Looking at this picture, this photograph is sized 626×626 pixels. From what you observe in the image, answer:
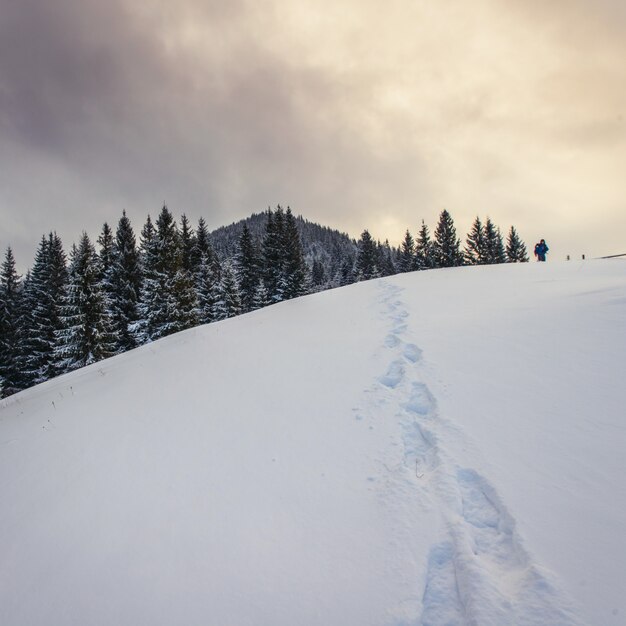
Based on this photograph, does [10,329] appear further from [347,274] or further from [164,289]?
[347,274]

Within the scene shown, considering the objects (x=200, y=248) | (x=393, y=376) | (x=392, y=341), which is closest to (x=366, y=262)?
(x=200, y=248)

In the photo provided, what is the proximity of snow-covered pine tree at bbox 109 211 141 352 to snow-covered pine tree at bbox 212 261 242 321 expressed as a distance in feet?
21.6

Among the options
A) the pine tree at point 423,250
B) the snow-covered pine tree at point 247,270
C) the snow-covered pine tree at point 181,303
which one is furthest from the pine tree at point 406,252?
the snow-covered pine tree at point 181,303

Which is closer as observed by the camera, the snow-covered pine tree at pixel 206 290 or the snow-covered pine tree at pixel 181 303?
the snow-covered pine tree at pixel 181 303

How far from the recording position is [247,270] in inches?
1448

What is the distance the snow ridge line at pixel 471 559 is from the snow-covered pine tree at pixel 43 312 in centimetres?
2742

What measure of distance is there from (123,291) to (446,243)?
37512 millimetres

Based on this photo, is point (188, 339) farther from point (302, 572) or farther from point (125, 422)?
point (302, 572)

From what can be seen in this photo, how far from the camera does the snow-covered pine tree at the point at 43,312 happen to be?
81.6 feet

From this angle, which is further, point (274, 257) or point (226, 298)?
point (274, 257)

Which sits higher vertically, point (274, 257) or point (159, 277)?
point (274, 257)

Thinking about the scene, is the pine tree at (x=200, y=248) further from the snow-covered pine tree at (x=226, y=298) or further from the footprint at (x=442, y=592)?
the footprint at (x=442, y=592)

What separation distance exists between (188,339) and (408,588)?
9939 mm

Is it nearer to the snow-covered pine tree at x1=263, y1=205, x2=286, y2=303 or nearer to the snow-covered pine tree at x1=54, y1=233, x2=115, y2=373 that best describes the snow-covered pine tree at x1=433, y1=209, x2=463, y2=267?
the snow-covered pine tree at x1=263, y1=205, x2=286, y2=303
